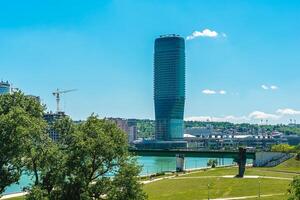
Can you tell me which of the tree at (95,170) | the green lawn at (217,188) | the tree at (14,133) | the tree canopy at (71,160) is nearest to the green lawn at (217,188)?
the green lawn at (217,188)

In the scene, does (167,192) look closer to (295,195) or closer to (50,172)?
(50,172)

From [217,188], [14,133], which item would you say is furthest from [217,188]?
[14,133]

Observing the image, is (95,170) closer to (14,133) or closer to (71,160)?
(71,160)

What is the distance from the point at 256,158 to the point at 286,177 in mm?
44591

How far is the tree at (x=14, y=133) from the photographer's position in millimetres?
46438

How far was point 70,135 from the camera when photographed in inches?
1919

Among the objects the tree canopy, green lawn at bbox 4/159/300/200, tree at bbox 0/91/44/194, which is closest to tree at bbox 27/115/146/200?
the tree canopy

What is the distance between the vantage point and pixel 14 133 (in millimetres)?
46500

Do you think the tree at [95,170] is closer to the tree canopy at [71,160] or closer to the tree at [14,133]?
the tree canopy at [71,160]

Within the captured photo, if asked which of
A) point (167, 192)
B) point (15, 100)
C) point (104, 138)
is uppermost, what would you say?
point (15, 100)

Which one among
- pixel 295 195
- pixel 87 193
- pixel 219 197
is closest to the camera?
pixel 295 195

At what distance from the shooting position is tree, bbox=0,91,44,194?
1828 inches

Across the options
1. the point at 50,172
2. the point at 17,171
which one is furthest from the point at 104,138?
the point at 17,171

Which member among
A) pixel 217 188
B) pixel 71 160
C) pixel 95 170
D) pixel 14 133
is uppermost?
pixel 14 133
